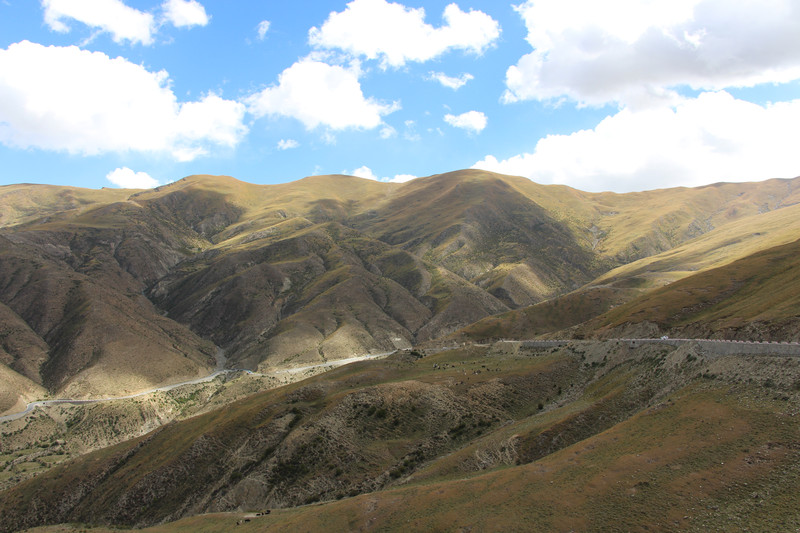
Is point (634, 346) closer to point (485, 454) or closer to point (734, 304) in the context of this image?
point (734, 304)

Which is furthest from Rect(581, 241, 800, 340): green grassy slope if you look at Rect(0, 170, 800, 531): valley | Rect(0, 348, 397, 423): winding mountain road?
Rect(0, 348, 397, 423): winding mountain road

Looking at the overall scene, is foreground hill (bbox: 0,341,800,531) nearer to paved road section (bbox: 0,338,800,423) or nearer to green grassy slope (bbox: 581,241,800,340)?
paved road section (bbox: 0,338,800,423)

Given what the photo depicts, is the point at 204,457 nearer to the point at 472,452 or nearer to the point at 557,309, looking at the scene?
the point at 472,452

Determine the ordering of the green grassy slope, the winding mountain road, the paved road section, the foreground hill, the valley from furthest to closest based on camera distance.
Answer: the winding mountain road < the green grassy slope < the paved road section < the valley < the foreground hill

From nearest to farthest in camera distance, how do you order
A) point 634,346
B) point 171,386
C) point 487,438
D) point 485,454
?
1. point 485,454
2. point 487,438
3. point 634,346
4. point 171,386

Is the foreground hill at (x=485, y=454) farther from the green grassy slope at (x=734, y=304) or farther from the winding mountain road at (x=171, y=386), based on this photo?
the winding mountain road at (x=171, y=386)

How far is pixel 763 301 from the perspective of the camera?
7319cm

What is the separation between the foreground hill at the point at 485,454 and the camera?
114 ft

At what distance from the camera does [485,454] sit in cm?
5616

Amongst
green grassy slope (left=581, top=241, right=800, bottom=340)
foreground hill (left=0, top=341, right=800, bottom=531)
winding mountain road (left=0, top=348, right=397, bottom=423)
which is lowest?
winding mountain road (left=0, top=348, right=397, bottom=423)

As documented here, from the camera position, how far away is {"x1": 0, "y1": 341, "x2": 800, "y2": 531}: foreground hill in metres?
34.9

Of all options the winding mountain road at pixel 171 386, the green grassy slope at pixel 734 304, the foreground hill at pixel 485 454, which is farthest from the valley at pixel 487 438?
the winding mountain road at pixel 171 386

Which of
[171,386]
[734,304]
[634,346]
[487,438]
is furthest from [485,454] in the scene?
[171,386]

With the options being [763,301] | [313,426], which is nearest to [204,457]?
[313,426]
